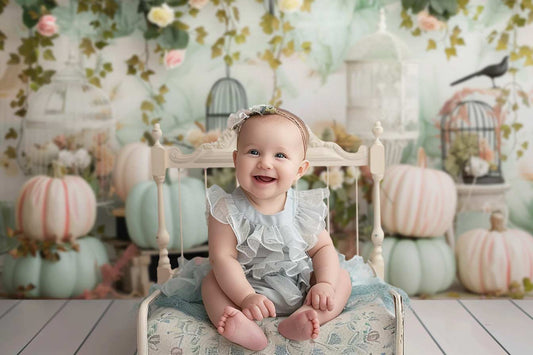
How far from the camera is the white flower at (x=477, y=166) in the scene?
11.6 feet

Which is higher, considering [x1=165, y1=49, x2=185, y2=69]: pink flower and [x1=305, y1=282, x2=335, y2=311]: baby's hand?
[x1=165, y1=49, x2=185, y2=69]: pink flower

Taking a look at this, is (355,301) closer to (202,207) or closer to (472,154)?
(202,207)

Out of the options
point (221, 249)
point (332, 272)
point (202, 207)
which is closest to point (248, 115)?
point (221, 249)

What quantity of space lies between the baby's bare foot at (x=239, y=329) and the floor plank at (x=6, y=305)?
73.1 inches

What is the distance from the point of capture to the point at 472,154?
3559 millimetres

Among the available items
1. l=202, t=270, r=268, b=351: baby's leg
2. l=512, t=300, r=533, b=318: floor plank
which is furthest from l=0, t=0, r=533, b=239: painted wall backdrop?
l=202, t=270, r=268, b=351: baby's leg

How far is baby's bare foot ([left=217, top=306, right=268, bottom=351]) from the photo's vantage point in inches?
75.4

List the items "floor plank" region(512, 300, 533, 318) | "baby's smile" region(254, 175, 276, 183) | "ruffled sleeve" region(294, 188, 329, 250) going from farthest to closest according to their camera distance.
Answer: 1. "floor plank" region(512, 300, 533, 318)
2. "ruffled sleeve" region(294, 188, 329, 250)
3. "baby's smile" region(254, 175, 276, 183)


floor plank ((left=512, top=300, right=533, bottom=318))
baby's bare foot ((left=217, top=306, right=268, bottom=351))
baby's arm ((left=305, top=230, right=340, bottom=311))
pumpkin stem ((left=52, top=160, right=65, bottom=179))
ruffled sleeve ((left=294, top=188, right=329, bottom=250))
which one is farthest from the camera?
pumpkin stem ((left=52, top=160, right=65, bottom=179))

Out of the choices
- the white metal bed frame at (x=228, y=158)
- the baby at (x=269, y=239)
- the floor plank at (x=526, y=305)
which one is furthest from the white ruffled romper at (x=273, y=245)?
the floor plank at (x=526, y=305)

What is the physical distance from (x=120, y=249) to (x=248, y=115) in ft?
5.60

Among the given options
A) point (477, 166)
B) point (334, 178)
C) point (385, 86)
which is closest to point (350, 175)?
point (334, 178)

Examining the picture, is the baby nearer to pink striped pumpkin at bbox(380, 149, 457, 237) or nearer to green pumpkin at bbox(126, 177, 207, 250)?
green pumpkin at bbox(126, 177, 207, 250)

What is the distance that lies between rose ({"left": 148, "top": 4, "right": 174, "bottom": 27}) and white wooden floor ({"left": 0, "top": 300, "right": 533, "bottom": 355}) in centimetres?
145
